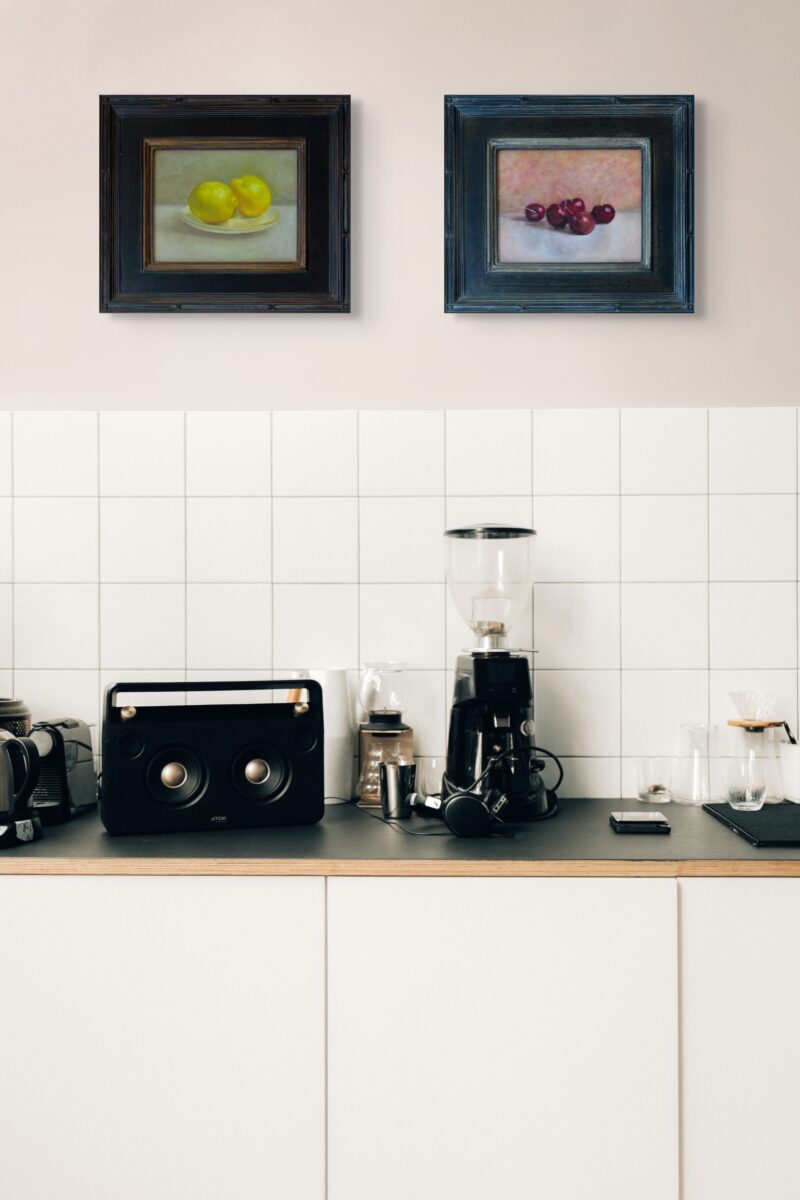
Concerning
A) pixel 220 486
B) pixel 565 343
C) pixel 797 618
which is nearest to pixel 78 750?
pixel 220 486

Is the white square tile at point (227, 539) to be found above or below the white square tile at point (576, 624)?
above

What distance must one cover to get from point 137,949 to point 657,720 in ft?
3.65

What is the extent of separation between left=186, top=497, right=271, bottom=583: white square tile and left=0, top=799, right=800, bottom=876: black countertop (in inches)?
23.4

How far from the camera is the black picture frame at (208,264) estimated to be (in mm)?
1834

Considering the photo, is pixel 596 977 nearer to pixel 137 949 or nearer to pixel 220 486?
pixel 137 949

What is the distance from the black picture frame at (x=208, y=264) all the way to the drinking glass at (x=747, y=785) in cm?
122

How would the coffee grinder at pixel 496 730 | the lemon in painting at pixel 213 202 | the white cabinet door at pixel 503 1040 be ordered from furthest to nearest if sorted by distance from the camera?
the lemon in painting at pixel 213 202 → the coffee grinder at pixel 496 730 → the white cabinet door at pixel 503 1040

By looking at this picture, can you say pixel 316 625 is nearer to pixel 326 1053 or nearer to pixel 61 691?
pixel 61 691

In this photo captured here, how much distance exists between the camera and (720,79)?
1834mm

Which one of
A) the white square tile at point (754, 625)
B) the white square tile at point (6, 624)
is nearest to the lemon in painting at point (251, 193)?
the white square tile at point (6, 624)

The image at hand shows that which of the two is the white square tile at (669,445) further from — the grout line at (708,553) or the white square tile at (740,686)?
the white square tile at (740,686)

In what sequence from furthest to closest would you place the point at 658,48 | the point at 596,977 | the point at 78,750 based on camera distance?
the point at 658,48 < the point at 78,750 < the point at 596,977

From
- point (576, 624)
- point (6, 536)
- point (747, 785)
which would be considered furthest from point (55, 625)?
point (747, 785)

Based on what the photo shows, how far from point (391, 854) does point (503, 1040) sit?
0.32 metres
